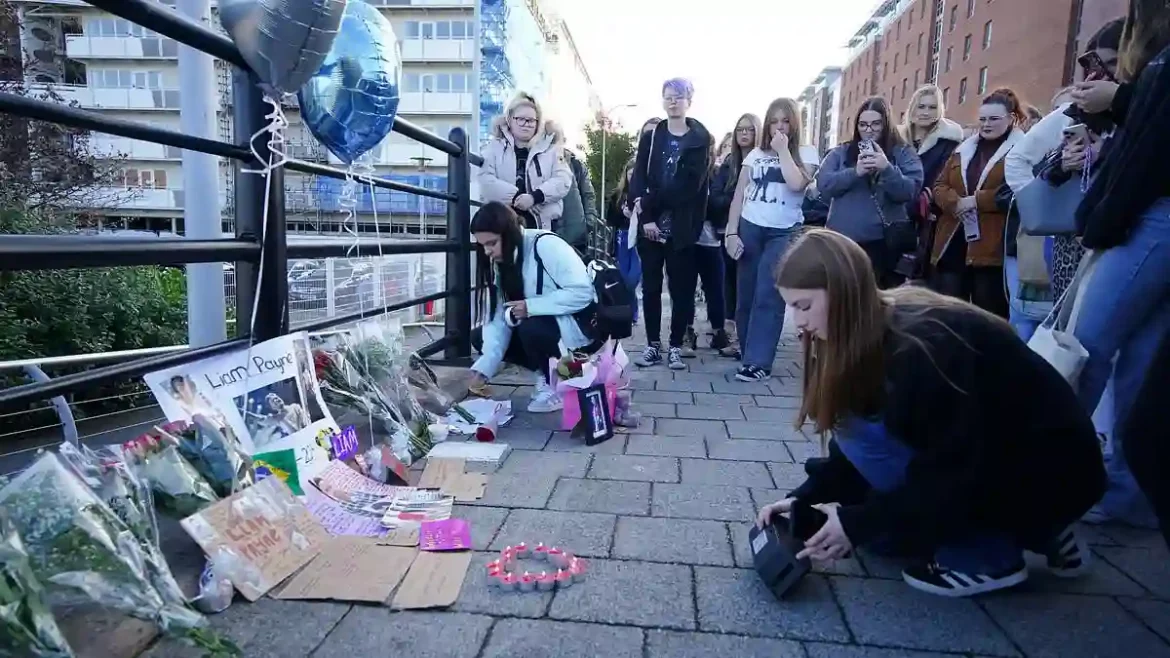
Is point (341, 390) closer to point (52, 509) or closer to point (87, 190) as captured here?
point (52, 509)

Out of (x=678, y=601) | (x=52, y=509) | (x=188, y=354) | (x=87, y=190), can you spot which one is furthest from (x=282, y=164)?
(x=87, y=190)

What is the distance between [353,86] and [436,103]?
3830 cm

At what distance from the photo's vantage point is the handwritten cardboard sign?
1520 mm

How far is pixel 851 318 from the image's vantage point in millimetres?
1522

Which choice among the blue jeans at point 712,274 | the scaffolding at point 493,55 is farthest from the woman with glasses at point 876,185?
the scaffolding at point 493,55

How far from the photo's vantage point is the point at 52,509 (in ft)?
4.01

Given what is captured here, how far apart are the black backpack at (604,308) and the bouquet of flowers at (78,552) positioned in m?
2.28

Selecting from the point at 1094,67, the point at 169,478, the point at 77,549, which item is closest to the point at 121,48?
the point at 169,478

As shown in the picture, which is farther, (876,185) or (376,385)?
(876,185)

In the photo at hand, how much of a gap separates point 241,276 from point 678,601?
5.20 feet

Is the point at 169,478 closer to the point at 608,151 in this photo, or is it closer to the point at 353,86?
the point at 353,86

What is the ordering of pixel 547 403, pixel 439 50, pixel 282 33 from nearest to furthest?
pixel 282 33 < pixel 547 403 < pixel 439 50

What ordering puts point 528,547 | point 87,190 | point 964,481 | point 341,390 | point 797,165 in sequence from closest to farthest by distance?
point 964,481
point 528,547
point 341,390
point 797,165
point 87,190

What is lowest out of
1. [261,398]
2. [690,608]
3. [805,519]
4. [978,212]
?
[690,608]
